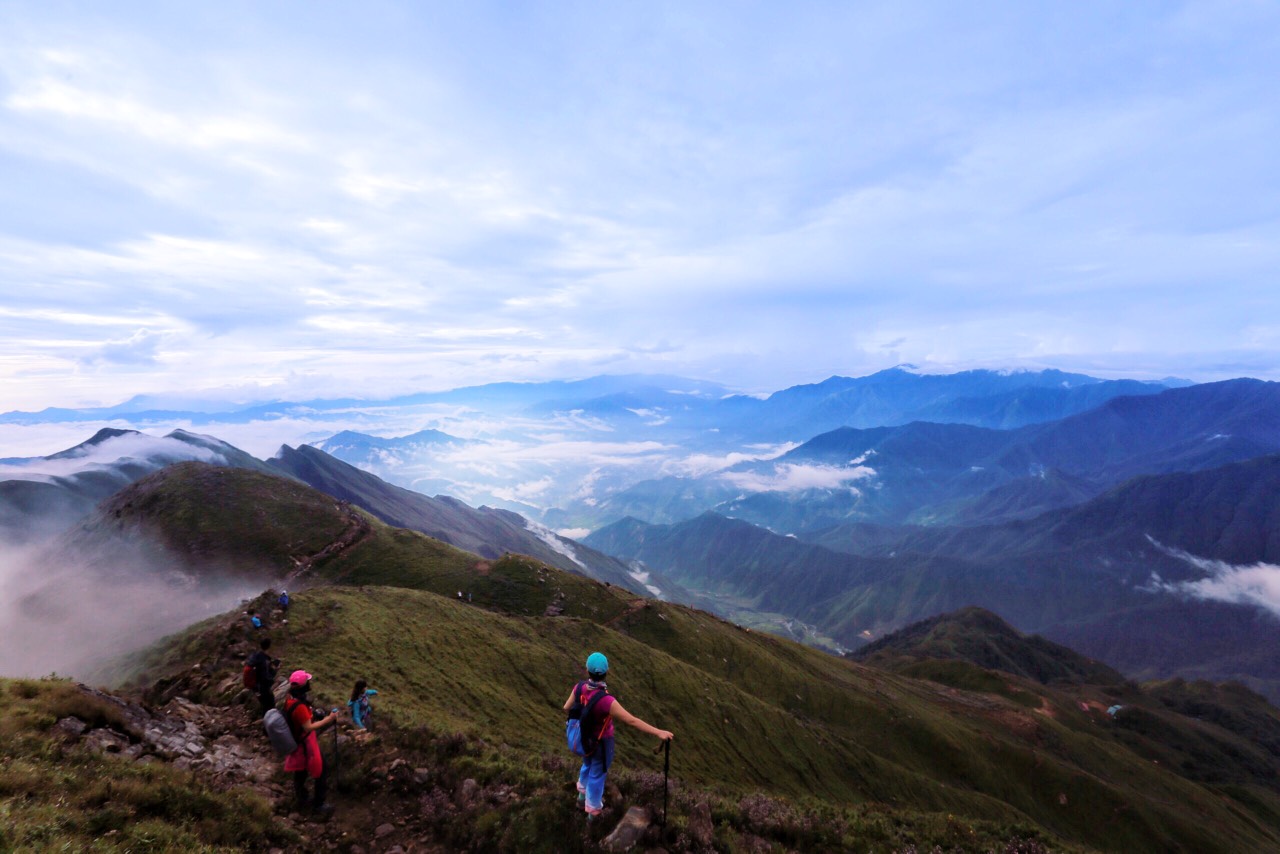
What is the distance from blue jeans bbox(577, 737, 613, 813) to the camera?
11242mm

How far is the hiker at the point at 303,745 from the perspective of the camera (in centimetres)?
1228

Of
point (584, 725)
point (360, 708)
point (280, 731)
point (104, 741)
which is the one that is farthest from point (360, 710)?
point (584, 725)

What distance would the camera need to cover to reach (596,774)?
1155cm

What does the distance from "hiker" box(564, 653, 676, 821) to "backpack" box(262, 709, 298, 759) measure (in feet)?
23.1

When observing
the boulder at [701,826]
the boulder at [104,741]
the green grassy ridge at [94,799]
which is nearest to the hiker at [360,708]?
the green grassy ridge at [94,799]

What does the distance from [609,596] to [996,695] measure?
121 m

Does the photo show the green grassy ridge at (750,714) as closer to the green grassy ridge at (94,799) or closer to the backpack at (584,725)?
the green grassy ridge at (94,799)

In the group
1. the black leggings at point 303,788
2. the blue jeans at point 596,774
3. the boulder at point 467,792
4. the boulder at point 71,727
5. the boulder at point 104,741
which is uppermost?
the boulder at point 71,727

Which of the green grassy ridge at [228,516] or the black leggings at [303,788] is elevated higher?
the black leggings at [303,788]

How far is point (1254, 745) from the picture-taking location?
170 m

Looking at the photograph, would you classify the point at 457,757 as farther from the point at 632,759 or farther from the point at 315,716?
the point at 632,759

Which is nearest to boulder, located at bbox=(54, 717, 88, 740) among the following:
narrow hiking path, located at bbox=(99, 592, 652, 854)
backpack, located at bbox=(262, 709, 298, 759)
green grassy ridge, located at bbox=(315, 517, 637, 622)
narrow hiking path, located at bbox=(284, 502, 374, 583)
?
narrow hiking path, located at bbox=(99, 592, 652, 854)

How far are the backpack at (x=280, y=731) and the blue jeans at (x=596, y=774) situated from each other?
708 cm

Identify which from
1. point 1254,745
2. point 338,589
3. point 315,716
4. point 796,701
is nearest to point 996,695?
point 796,701
